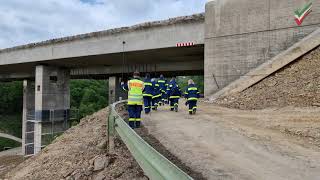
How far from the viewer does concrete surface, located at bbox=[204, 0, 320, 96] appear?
17516 mm

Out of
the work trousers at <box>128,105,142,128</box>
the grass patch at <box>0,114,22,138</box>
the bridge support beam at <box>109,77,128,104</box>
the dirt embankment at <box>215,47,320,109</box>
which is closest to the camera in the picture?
the work trousers at <box>128,105,142,128</box>

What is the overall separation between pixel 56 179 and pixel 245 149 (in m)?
3.95

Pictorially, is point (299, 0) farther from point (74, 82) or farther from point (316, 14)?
point (74, 82)

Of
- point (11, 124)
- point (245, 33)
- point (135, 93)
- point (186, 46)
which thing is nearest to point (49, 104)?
point (186, 46)

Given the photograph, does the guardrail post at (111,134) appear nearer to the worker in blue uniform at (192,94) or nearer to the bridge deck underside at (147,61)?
the worker in blue uniform at (192,94)

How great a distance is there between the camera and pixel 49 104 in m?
35.0

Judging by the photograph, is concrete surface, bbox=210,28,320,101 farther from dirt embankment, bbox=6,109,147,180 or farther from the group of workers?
dirt embankment, bbox=6,109,147,180

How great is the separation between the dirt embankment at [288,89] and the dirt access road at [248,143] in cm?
166

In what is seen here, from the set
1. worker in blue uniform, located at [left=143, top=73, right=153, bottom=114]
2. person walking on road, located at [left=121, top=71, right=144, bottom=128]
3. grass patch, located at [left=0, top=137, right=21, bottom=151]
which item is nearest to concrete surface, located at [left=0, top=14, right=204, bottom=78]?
worker in blue uniform, located at [left=143, top=73, right=153, bottom=114]

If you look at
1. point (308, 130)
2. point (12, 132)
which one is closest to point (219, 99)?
point (308, 130)

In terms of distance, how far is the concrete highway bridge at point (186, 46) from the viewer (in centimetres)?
1795

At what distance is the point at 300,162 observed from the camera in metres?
6.18

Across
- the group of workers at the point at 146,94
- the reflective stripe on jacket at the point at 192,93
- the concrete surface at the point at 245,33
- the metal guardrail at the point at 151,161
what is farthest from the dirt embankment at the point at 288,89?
the metal guardrail at the point at 151,161

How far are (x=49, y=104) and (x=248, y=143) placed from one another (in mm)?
30541
